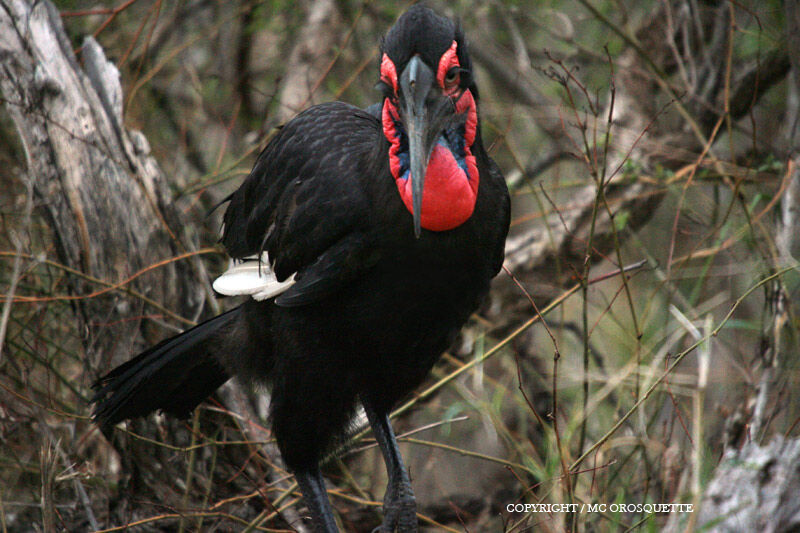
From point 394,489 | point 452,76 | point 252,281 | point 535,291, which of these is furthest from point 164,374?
point 535,291

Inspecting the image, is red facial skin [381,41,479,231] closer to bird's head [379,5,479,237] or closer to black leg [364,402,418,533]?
bird's head [379,5,479,237]

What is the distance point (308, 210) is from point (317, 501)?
2.66ft

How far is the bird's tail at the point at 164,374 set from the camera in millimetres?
2201

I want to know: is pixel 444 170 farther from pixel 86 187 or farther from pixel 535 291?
pixel 535 291

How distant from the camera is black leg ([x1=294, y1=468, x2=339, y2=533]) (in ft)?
6.81

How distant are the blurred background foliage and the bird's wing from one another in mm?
434

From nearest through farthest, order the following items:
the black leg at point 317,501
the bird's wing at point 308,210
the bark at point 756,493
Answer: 1. the bark at point 756,493
2. the bird's wing at point 308,210
3. the black leg at point 317,501

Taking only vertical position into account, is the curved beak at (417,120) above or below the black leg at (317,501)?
above

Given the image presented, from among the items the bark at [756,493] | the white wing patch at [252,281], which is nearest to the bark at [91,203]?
the white wing patch at [252,281]

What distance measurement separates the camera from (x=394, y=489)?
207 cm

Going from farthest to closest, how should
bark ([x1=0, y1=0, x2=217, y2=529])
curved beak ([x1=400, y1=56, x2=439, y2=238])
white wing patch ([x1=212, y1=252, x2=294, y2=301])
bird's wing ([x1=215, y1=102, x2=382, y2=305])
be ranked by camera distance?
bark ([x1=0, y1=0, x2=217, y2=529])
white wing patch ([x1=212, y1=252, x2=294, y2=301])
bird's wing ([x1=215, y1=102, x2=382, y2=305])
curved beak ([x1=400, y1=56, x2=439, y2=238])

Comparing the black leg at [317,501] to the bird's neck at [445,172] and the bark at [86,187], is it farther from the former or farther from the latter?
the bird's neck at [445,172]

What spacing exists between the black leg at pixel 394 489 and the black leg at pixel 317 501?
14cm

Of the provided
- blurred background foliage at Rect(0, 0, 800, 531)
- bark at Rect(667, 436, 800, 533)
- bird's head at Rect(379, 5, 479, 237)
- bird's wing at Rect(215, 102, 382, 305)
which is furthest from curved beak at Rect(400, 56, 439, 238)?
bark at Rect(667, 436, 800, 533)
